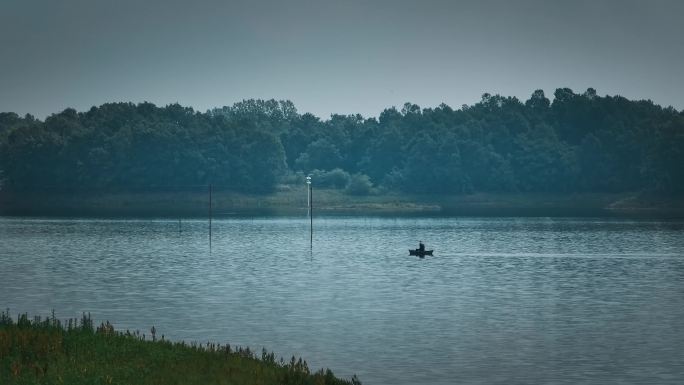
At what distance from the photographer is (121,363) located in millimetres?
39000

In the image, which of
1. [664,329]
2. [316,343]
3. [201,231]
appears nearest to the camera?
[316,343]

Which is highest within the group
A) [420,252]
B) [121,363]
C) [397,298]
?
[420,252]

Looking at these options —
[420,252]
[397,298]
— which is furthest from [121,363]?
[420,252]

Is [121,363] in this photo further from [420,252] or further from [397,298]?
[420,252]

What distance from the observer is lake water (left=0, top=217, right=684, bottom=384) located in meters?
47.3

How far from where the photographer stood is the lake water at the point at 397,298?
155 feet

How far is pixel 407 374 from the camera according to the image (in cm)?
4394

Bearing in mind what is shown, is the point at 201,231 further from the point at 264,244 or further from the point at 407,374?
the point at 407,374

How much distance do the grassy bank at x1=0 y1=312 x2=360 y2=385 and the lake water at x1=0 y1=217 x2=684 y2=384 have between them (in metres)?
5.85

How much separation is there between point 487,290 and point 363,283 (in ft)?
35.1

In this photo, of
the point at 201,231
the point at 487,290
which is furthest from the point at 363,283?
the point at 201,231

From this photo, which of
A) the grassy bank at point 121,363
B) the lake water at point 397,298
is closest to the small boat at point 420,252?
the lake water at point 397,298

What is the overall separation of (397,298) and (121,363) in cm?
3493

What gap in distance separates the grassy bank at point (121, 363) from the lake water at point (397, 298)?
5853 millimetres
